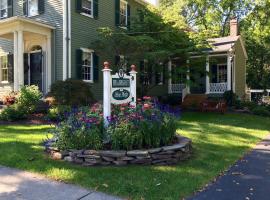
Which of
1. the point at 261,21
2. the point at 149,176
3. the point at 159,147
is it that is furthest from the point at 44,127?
the point at 261,21

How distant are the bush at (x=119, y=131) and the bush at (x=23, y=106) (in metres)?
6.38

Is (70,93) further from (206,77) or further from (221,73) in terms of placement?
(221,73)

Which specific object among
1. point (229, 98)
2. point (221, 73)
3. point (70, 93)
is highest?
point (221, 73)

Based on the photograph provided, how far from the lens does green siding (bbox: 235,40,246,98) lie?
86.9ft

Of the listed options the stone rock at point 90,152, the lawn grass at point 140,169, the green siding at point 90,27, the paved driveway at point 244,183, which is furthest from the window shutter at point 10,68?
the paved driveway at point 244,183

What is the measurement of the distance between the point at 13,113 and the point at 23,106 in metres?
0.59

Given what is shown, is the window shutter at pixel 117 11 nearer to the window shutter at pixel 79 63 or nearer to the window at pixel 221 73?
the window shutter at pixel 79 63

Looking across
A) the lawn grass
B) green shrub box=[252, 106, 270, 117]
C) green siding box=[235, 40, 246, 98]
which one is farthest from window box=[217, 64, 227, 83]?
the lawn grass

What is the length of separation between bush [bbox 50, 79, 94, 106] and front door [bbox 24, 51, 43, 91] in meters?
3.11

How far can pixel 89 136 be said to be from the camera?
720cm

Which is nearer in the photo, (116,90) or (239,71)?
(116,90)

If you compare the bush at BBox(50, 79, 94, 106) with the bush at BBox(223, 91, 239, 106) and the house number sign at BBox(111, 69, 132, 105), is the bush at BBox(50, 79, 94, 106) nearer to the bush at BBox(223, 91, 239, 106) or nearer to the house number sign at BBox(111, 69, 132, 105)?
Result: the house number sign at BBox(111, 69, 132, 105)

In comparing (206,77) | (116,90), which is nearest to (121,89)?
(116,90)

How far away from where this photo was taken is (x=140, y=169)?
6.65m
